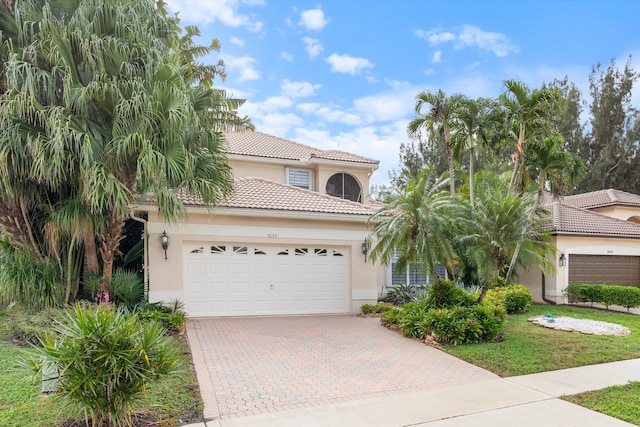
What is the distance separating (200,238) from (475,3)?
12436 mm

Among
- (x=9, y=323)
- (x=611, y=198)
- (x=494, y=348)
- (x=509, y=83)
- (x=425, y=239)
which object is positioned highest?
(x=509, y=83)

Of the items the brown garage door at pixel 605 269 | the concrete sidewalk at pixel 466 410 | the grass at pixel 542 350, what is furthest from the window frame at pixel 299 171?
the concrete sidewalk at pixel 466 410

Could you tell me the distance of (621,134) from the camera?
117 ft

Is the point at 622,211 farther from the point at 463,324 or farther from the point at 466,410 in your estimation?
the point at 466,410

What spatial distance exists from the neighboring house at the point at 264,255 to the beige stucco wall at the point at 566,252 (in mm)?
8916

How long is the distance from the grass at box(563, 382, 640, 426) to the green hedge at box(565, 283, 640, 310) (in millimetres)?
10901

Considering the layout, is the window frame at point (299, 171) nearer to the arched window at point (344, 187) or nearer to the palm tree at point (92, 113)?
the arched window at point (344, 187)

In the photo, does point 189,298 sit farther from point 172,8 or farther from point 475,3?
point 475,3

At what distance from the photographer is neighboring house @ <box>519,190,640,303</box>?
1683cm

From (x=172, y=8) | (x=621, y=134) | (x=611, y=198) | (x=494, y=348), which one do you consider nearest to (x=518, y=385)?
(x=494, y=348)

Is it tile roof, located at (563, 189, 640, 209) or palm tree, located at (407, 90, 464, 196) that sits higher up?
palm tree, located at (407, 90, 464, 196)

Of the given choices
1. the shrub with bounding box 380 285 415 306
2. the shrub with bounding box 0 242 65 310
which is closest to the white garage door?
the shrub with bounding box 380 285 415 306

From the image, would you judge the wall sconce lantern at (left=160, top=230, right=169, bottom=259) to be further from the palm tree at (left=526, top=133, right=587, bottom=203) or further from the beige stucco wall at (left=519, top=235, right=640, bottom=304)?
the beige stucco wall at (left=519, top=235, right=640, bottom=304)

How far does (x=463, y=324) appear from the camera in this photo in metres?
9.48
